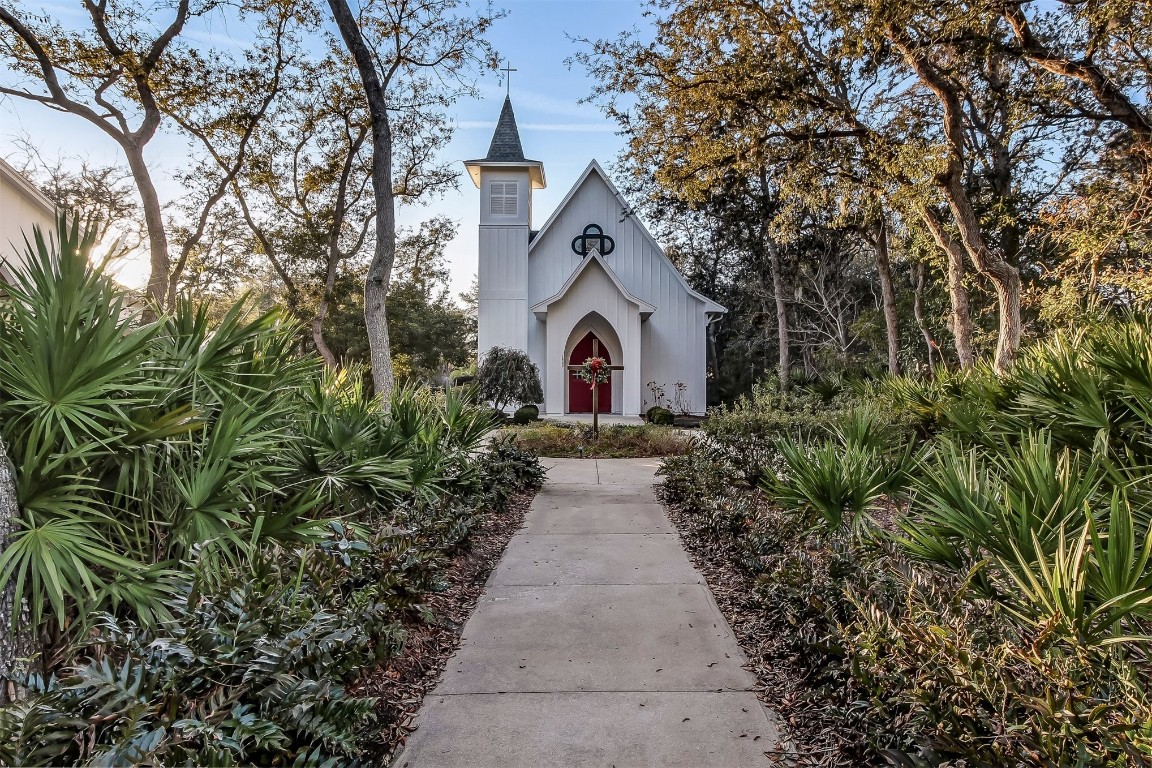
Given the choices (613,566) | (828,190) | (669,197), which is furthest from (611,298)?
(613,566)

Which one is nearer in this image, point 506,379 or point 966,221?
point 966,221

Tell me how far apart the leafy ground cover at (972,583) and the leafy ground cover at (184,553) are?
1921 millimetres

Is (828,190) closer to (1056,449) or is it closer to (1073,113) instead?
(1073,113)

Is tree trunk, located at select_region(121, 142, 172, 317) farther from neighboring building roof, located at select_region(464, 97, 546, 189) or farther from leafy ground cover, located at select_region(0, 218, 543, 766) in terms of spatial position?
leafy ground cover, located at select_region(0, 218, 543, 766)

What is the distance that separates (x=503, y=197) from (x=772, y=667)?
65.9 ft

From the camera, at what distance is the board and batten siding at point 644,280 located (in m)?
22.0

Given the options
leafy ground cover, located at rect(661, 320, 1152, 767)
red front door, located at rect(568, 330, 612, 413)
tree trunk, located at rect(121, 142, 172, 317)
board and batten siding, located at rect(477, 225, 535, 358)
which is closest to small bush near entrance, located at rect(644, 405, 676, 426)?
red front door, located at rect(568, 330, 612, 413)

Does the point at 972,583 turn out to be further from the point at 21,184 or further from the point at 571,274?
the point at 21,184

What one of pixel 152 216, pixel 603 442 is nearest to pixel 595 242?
pixel 603 442

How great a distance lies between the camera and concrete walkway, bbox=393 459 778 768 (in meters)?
2.75

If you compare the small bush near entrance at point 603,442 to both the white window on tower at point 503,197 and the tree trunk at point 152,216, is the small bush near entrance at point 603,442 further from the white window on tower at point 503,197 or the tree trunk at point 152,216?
the white window on tower at point 503,197

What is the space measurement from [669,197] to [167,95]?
1250cm

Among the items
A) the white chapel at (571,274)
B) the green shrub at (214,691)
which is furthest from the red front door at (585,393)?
the green shrub at (214,691)

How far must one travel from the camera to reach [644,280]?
2212 centimetres
